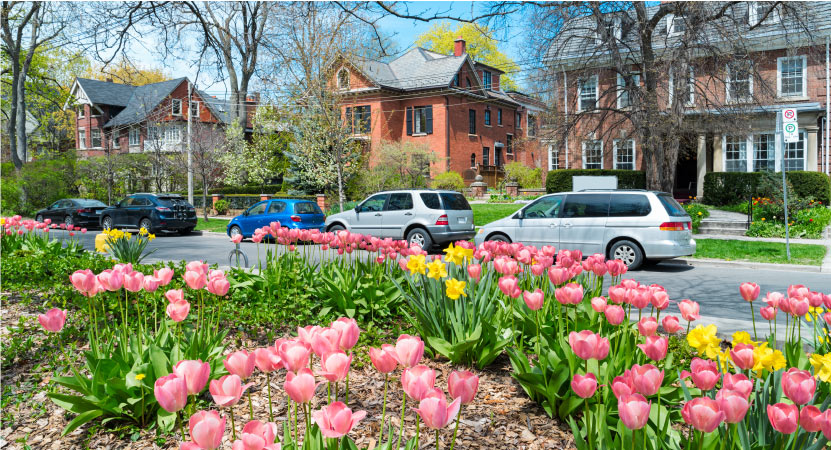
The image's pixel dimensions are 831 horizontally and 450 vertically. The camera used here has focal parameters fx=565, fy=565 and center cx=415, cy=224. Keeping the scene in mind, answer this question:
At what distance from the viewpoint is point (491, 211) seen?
2428 centimetres

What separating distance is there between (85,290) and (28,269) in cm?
516

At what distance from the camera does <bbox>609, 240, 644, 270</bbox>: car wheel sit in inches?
464

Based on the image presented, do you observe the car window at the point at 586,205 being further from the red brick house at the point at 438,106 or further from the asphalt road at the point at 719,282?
the red brick house at the point at 438,106

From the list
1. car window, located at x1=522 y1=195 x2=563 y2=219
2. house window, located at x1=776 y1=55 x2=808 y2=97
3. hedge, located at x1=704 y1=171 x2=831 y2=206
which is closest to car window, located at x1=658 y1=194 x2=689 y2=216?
car window, located at x1=522 y1=195 x2=563 y2=219

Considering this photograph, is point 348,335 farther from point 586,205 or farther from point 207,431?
point 586,205

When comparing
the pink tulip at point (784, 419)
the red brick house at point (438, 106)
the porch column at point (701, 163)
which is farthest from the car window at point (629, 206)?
the red brick house at point (438, 106)

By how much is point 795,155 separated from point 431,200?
21464 mm

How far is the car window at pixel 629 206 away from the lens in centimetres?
1178

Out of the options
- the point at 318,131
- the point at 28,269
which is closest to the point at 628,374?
the point at 28,269

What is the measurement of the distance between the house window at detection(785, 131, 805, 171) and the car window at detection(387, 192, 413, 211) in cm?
2093

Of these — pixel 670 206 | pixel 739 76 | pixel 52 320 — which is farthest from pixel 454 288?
pixel 739 76

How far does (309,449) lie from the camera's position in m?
1.86

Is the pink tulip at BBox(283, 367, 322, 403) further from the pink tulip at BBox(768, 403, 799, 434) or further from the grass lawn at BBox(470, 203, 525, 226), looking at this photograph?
the grass lawn at BBox(470, 203, 525, 226)

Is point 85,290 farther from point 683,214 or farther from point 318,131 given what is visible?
point 318,131
